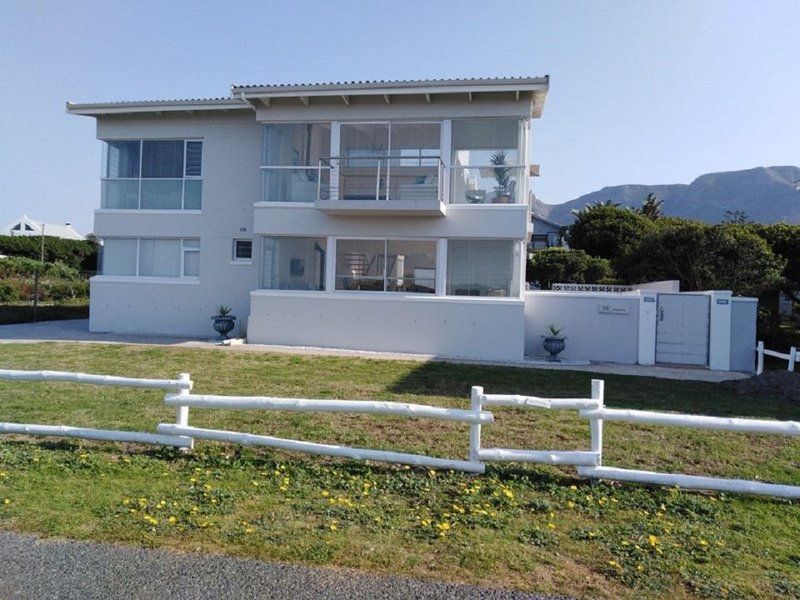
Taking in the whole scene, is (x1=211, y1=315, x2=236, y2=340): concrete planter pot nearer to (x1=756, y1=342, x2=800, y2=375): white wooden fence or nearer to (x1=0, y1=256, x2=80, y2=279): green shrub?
(x1=756, y1=342, x2=800, y2=375): white wooden fence

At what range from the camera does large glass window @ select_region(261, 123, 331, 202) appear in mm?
17156

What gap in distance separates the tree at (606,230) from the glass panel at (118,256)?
33.9 meters

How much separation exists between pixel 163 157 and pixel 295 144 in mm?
4255

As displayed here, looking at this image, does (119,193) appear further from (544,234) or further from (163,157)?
(544,234)

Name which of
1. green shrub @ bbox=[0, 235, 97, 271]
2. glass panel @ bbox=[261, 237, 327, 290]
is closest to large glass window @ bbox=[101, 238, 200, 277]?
glass panel @ bbox=[261, 237, 327, 290]

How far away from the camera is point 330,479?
236 inches

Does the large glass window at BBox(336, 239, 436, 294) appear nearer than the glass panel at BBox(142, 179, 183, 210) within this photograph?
Yes

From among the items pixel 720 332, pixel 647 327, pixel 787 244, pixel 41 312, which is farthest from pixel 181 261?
pixel 787 244

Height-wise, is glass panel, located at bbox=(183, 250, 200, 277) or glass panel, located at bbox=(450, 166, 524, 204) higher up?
glass panel, located at bbox=(450, 166, 524, 204)

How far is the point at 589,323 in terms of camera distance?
1659 cm

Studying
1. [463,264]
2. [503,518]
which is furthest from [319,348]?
[503,518]

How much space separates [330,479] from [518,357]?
34.7 ft

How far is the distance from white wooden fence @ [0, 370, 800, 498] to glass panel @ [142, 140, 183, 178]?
13117mm

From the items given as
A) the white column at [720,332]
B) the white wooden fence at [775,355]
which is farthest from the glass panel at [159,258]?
the white wooden fence at [775,355]
